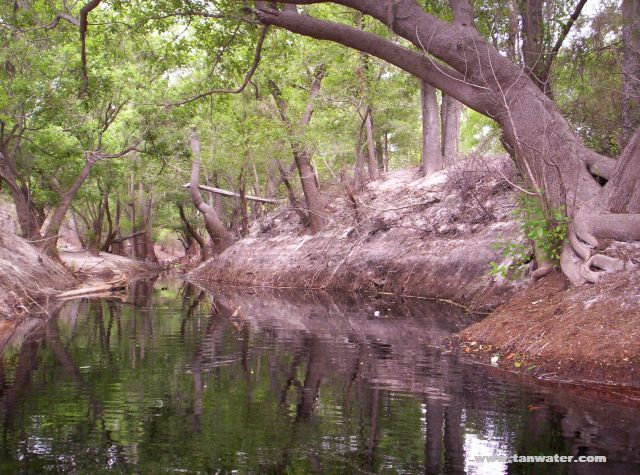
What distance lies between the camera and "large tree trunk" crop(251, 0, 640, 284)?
9398mm

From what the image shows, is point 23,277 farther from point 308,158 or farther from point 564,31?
point 564,31

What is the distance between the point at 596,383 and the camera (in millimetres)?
6438

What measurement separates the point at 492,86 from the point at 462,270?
263 inches

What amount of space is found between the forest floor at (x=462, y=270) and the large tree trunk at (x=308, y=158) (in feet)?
2.39

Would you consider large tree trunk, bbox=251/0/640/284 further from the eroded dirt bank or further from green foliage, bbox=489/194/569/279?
the eroded dirt bank

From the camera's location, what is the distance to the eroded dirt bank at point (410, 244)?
15.5 meters

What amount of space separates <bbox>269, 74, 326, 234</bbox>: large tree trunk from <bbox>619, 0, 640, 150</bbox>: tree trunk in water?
13.0 metres

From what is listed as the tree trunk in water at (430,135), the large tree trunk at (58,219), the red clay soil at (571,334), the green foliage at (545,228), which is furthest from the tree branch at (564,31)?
the large tree trunk at (58,219)

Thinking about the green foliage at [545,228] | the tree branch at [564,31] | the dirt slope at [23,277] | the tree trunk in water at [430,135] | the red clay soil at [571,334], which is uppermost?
the tree trunk in water at [430,135]

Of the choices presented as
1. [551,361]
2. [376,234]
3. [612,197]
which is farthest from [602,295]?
[376,234]

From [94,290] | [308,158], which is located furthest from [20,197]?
Result: [308,158]

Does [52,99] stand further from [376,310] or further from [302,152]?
[376,310]

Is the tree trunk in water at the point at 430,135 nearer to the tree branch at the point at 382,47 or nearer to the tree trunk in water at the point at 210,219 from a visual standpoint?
the tree trunk in water at the point at 210,219

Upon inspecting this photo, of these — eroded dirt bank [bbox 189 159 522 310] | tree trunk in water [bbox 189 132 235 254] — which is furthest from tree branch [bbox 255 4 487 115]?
tree trunk in water [bbox 189 132 235 254]
